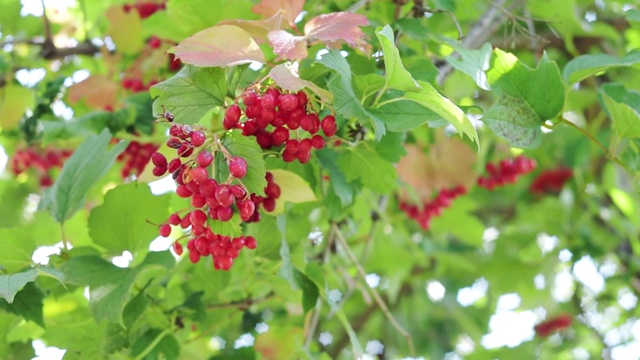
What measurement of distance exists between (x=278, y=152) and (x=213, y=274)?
0.45 m

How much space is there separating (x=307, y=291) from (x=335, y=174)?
0.63 feet

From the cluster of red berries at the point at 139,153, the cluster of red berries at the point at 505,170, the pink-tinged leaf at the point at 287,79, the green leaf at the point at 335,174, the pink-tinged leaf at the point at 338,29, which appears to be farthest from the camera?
the cluster of red berries at the point at 505,170

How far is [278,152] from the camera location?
108cm

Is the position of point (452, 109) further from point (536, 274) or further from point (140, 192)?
point (536, 274)

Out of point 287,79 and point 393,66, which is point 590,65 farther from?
point 287,79

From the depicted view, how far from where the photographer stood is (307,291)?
50.9 inches

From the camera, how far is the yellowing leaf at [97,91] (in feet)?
6.28

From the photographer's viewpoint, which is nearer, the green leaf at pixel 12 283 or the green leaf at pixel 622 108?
the green leaf at pixel 12 283

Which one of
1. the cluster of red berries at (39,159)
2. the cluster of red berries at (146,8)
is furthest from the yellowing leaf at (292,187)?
the cluster of red berries at (39,159)

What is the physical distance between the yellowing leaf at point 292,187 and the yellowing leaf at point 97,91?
2.95 ft

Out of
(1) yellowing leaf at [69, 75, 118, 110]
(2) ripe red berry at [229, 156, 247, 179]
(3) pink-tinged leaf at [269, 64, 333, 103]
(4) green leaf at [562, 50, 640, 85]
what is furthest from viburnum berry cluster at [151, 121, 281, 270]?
(1) yellowing leaf at [69, 75, 118, 110]

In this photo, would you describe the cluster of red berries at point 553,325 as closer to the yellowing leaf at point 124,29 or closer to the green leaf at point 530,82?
the yellowing leaf at point 124,29

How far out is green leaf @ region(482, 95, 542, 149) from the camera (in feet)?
3.82

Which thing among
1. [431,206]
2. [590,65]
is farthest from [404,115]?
[431,206]
